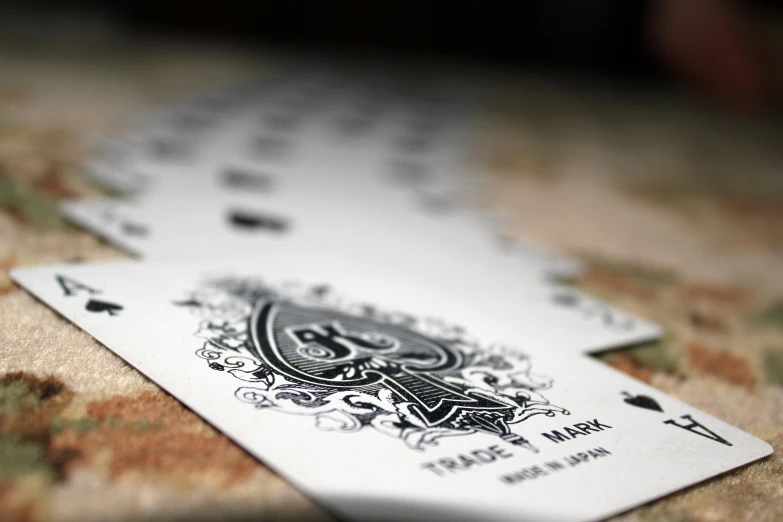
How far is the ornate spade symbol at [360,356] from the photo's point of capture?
88 centimetres

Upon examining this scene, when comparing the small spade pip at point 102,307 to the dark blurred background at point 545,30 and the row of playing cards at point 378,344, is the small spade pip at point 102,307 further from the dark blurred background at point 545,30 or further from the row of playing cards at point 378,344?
the dark blurred background at point 545,30

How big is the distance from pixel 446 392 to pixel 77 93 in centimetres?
205

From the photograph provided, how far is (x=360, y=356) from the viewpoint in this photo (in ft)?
3.17

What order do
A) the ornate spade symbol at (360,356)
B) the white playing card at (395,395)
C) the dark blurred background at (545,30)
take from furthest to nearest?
the dark blurred background at (545,30) < the ornate spade symbol at (360,356) < the white playing card at (395,395)

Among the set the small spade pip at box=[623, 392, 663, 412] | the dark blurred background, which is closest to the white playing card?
the small spade pip at box=[623, 392, 663, 412]

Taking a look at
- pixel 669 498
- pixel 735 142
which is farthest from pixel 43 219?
pixel 735 142

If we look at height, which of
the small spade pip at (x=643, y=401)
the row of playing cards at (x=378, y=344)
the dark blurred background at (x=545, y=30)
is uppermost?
the dark blurred background at (x=545, y=30)

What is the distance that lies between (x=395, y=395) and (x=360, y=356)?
103 mm

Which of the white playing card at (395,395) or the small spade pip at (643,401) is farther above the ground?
the small spade pip at (643,401)

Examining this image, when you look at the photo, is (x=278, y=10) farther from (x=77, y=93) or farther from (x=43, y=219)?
(x=43, y=219)

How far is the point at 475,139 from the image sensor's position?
2857mm

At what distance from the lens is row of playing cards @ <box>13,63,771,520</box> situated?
2.45 feet

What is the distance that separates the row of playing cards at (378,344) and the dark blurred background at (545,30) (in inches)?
130

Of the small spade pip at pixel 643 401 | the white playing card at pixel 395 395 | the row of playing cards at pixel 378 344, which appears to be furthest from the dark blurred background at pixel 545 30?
the small spade pip at pixel 643 401
